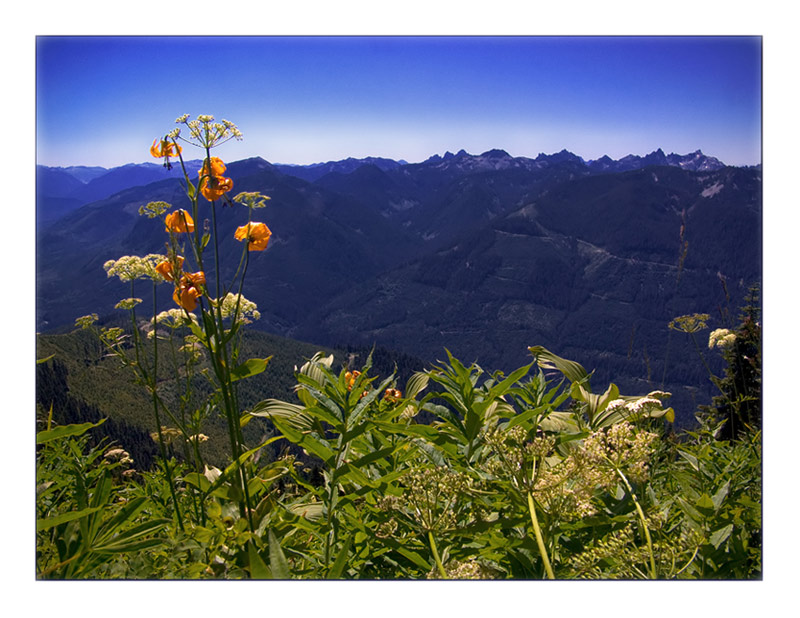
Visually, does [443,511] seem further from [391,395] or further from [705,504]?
[391,395]

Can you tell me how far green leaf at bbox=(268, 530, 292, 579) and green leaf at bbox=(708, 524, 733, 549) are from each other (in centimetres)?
99

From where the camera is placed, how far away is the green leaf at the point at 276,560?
4.09 ft

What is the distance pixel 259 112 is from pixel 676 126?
206 centimetres

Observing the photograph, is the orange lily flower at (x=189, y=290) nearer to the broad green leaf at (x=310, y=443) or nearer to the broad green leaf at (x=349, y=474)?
the broad green leaf at (x=310, y=443)

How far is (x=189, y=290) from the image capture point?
1461 millimetres

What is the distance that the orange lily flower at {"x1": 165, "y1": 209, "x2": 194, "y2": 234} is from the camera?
5.10 feet

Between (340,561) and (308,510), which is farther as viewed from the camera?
(308,510)

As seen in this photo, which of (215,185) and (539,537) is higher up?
(215,185)

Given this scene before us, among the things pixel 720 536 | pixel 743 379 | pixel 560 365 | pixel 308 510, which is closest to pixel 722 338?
pixel 743 379

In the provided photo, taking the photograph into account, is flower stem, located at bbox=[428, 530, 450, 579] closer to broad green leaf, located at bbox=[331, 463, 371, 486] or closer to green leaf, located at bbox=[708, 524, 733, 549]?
broad green leaf, located at bbox=[331, 463, 371, 486]

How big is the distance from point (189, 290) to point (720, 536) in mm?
1402

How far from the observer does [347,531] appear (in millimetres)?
1477
